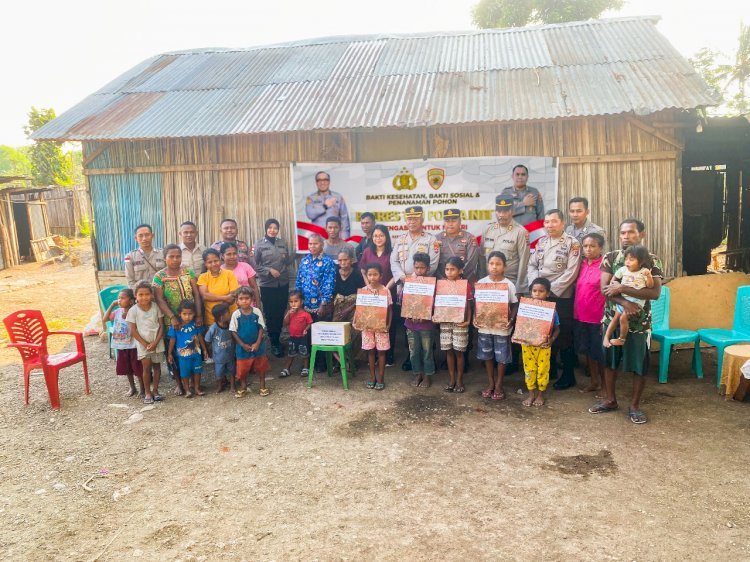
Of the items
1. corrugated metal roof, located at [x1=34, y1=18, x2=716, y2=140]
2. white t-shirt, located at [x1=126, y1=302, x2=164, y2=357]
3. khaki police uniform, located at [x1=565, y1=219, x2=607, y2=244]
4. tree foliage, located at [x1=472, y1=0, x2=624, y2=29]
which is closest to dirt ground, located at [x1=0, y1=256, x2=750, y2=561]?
white t-shirt, located at [x1=126, y1=302, x2=164, y2=357]

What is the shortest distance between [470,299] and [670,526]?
111 inches

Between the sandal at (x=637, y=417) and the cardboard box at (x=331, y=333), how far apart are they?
2863mm

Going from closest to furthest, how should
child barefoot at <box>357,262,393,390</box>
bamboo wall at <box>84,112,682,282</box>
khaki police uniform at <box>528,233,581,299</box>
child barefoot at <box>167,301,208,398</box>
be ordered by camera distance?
khaki police uniform at <box>528,233,581,299</box>, child barefoot at <box>167,301,208,398</box>, child barefoot at <box>357,262,393,390</box>, bamboo wall at <box>84,112,682,282</box>

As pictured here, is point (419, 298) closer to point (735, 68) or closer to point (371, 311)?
point (371, 311)

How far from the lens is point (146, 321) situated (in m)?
5.77

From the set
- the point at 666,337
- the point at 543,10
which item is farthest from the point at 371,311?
the point at 543,10

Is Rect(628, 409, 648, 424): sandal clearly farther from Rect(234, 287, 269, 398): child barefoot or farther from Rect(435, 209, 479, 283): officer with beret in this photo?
Rect(234, 287, 269, 398): child barefoot

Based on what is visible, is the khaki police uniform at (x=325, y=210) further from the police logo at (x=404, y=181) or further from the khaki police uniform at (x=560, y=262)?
the khaki police uniform at (x=560, y=262)

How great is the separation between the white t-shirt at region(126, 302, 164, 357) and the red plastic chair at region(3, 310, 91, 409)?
0.84 meters

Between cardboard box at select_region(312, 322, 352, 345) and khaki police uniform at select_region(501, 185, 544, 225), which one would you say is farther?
khaki police uniform at select_region(501, 185, 544, 225)

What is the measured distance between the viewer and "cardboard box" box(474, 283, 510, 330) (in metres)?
5.45

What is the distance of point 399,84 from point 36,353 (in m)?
5.37

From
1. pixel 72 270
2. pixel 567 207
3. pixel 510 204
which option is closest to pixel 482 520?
pixel 510 204

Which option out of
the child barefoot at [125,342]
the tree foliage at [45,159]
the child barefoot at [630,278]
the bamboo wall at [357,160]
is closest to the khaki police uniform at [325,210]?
the bamboo wall at [357,160]
